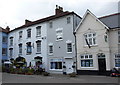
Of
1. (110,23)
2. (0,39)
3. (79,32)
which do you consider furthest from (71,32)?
(0,39)

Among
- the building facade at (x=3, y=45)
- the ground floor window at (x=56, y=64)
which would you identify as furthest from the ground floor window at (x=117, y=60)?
the building facade at (x=3, y=45)

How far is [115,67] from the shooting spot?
1945 centimetres

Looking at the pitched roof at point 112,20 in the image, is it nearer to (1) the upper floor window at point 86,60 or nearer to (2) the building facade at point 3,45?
(1) the upper floor window at point 86,60

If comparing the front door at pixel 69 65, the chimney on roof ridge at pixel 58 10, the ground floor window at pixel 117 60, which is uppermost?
the chimney on roof ridge at pixel 58 10

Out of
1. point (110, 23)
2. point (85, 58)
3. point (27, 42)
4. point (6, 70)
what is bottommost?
point (6, 70)

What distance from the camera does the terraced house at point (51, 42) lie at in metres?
24.1

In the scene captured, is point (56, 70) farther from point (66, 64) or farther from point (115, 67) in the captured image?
point (115, 67)

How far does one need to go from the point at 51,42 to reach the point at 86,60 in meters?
7.38

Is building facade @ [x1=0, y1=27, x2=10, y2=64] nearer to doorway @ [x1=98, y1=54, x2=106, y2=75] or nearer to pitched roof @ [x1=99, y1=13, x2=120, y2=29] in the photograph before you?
doorway @ [x1=98, y1=54, x2=106, y2=75]

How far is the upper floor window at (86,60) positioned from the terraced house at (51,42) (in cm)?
139

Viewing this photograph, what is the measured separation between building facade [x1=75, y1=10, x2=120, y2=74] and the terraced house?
157 centimetres

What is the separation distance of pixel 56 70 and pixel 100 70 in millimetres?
7621

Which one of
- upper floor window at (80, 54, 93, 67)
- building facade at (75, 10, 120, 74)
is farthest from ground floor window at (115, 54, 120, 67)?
upper floor window at (80, 54, 93, 67)

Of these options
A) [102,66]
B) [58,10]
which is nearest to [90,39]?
[102,66]
